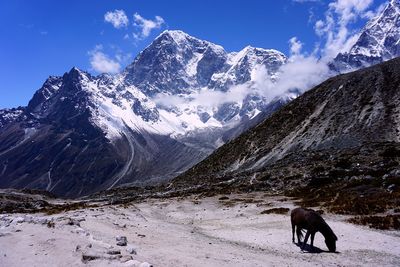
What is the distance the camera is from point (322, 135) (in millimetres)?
102938

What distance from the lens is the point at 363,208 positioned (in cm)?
3916

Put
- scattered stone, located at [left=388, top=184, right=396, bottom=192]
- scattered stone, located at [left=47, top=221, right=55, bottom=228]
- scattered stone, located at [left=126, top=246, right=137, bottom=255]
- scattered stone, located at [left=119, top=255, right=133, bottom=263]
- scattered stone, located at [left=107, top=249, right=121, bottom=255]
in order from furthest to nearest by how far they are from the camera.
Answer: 1. scattered stone, located at [left=388, top=184, right=396, bottom=192]
2. scattered stone, located at [left=47, top=221, right=55, bottom=228]
3. scattered stone, located at [left=126, top=246, right=137, bottom=255]
4. scattered stone, located at [left=107, top=249, right=121, bottom=255]
5. scattered stone, located at [left=119, top=255, right=133, bottom=263]

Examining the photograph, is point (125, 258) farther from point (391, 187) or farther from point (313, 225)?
point (391, 187)

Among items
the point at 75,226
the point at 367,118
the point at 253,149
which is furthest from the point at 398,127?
the point at 75,226

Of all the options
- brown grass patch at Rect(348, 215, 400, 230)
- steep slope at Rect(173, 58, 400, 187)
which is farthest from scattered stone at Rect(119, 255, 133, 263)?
steep slope at Rect(173, 58, 400, 187)

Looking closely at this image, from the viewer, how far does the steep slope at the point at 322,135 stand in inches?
3104

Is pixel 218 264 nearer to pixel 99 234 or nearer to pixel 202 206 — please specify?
pixel 99 234

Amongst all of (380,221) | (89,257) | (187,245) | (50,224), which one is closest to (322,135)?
(380,221)

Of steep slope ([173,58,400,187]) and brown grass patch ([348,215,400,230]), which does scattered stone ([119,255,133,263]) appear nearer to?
brown grass patch ([348,215,400,230])

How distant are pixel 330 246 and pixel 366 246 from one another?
2.47m

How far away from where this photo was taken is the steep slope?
78.8m

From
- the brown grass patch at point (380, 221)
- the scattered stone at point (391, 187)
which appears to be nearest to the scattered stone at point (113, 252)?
the brown grass patch at point (380, 221)

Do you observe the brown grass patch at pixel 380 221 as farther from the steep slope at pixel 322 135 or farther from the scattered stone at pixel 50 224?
the steep slope at pixel 322 135

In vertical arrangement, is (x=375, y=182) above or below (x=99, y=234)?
above
